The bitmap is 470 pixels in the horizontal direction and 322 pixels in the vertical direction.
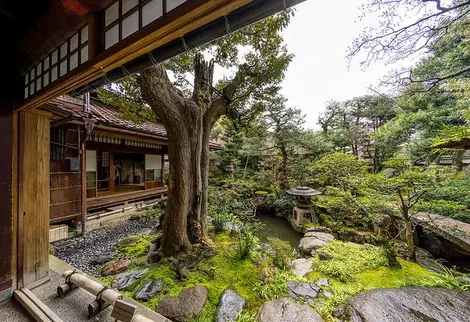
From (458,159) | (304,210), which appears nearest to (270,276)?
(304,210)

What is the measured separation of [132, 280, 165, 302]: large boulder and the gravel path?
1485 millimetres

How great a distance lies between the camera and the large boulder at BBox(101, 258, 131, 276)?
3572 millimetres

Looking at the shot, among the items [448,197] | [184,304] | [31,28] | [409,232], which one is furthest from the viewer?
[448,197]

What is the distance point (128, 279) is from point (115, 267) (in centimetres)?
70

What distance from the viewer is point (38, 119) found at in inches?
106

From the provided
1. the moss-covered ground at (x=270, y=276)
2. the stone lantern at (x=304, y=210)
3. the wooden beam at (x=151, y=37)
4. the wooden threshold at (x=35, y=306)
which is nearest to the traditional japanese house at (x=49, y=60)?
the wooden beam at (x=151, y=37)

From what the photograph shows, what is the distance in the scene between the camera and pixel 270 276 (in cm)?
336

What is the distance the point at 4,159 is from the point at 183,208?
261 centimetres

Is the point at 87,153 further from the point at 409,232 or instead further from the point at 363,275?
the point at 409,232

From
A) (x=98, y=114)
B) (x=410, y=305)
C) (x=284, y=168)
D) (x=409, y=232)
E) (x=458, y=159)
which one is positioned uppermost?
(x=98, y=114)

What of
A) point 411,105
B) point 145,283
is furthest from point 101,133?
point 411,105

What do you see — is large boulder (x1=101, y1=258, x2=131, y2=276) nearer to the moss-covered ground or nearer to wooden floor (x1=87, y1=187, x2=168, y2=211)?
the moss-covered ground

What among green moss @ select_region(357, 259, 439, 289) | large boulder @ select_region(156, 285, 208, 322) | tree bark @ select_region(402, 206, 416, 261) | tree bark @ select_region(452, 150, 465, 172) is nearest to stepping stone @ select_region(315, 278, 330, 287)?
green moss @ select_region(357, 259, 439, 289)

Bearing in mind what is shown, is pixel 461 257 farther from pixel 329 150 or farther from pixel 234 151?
pixel 234 151
